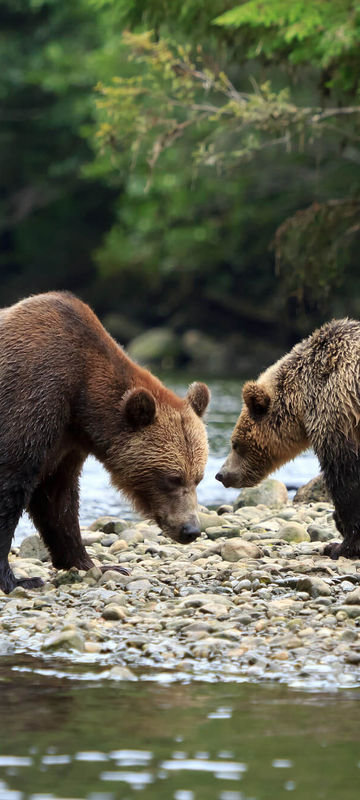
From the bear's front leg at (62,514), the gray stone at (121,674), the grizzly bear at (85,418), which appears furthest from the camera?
the bear's front leg at (62,514)

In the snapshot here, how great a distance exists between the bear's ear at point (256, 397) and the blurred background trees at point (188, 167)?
19.1ft

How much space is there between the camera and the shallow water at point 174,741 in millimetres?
3600

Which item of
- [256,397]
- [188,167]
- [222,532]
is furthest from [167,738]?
[188,167]

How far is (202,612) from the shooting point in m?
5.82

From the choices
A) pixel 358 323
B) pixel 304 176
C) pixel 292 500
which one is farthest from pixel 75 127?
pixel 358 323

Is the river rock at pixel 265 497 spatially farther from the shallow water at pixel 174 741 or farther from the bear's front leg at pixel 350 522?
the shallow water at pixel 174 741

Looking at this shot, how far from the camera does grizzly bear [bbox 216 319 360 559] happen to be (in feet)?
23.5

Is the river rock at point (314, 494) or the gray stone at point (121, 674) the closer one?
the gray stone at point (121, 674)

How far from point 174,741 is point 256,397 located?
3.83 m

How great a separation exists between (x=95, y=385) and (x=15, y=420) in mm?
498

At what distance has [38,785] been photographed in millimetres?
3600

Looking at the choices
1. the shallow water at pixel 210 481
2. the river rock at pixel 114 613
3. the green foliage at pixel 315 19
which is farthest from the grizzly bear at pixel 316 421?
the green foliage at pixel 315 19

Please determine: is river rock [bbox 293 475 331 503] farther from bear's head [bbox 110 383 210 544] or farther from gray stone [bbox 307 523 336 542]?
bear's head [bbox 110 383 210 544]

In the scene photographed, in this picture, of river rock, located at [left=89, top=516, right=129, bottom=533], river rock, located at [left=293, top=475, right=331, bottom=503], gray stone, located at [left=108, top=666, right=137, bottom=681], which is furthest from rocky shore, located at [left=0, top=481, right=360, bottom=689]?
river rock, located at [left=293, top=475, right=331, bottom=503]
